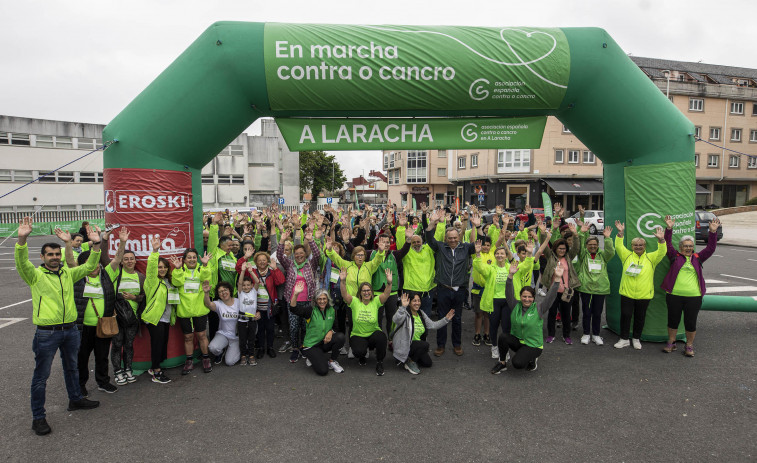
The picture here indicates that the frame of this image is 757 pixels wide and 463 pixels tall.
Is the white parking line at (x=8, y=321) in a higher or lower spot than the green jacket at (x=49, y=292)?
lower

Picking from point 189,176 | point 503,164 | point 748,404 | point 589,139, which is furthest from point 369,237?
point 503,164

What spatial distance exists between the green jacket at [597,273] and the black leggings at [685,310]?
87cm

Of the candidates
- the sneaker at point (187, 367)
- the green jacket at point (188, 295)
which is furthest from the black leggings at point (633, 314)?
the sneaker at point (187, 367)

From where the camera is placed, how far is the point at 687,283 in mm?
6188

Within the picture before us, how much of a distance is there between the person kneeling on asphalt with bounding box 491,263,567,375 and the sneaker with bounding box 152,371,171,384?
14.2ft

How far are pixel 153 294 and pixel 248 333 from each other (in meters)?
1.39

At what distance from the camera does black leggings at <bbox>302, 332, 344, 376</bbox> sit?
560 centimetres

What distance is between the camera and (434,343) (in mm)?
6906

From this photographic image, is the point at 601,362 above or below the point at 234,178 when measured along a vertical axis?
below

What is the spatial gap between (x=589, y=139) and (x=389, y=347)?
4.67 metres

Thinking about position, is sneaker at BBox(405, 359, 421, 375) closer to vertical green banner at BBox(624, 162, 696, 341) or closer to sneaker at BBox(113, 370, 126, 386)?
sneaker at BBox(113, 370, 126, 386)

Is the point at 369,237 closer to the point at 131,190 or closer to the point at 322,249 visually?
the point at 322,249

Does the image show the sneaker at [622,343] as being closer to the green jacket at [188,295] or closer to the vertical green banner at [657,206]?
the vertical green banner at [657,206]

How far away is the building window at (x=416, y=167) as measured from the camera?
5878 cm
